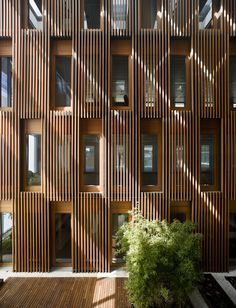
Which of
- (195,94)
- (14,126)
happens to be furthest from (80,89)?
(195,94)

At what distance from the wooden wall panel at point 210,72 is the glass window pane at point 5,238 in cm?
630

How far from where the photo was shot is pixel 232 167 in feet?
24.6

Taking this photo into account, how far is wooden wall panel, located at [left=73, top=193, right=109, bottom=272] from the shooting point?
732 centimetres

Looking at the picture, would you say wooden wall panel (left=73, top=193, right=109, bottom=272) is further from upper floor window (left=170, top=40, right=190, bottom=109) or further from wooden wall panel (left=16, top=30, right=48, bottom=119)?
upper floor window (left=170, top=40, right=190, bottom=109)

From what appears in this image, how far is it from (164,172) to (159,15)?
447 cm

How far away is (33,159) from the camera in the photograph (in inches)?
294

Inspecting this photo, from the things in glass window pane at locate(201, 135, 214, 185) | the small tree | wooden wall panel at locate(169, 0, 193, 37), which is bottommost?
the small tree

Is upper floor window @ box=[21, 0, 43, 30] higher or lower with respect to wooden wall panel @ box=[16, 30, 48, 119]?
higher

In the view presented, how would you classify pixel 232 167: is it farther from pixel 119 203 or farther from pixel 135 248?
pixel 135 248

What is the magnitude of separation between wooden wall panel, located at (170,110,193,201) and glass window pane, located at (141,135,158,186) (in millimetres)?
479

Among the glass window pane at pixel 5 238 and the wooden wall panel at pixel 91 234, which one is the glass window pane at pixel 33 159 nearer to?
the glass window pane at pixel 5 238

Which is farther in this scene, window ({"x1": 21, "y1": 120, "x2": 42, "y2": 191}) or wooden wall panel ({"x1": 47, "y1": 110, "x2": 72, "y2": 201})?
window ({"x1": 21, "y1": 120, "x2": 42, "y2": 191})

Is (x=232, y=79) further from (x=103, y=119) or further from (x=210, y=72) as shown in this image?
(x=103, y=119)

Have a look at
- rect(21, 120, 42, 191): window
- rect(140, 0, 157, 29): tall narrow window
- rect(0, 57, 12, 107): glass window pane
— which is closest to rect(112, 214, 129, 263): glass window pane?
rect(21, 120, 42, 191): window
